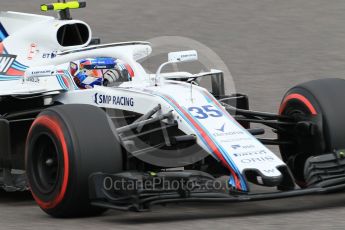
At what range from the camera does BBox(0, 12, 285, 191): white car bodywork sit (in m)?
8.44

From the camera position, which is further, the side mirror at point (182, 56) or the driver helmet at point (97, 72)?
the driver helmet at point (97, 72)

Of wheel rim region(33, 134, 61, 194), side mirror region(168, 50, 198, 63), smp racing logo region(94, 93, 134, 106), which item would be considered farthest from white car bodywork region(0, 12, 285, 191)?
wheel rim region(33, 134, 61, 194)

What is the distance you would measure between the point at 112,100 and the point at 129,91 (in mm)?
200

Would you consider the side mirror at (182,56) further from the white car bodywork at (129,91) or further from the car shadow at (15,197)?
the car shadow at (15,197)

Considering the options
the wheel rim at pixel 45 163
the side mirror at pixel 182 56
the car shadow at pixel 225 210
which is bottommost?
the car shadow at pixel 225 210

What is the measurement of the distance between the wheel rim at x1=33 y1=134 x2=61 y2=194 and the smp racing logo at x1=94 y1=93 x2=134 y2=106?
2.56 ft

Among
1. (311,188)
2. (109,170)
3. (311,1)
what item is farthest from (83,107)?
(311,1)

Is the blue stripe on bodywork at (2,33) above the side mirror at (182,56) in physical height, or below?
above

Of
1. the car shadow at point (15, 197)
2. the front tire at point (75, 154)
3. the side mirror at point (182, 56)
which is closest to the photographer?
the front tire at point (75, 154)

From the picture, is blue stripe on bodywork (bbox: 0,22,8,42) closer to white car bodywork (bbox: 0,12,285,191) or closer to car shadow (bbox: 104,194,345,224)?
white car bodywork (bbox: 0,12,285,191)

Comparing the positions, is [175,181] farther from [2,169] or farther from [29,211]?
[2,169]

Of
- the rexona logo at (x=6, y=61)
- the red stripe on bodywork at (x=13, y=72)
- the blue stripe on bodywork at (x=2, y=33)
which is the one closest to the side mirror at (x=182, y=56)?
the red stripe on bodywork at (x=13, y=72)

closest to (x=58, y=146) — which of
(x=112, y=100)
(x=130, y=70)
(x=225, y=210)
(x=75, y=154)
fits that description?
(x=75, y=154)

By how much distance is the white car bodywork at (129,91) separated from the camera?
8438 millimetres
